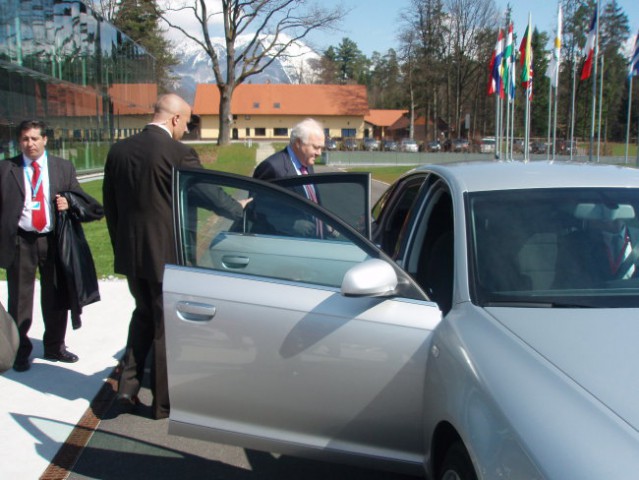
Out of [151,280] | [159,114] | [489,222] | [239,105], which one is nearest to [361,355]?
[489,222]

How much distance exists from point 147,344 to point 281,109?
→ 285 feet

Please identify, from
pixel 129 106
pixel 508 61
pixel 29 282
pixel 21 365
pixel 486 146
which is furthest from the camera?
pixel 486 146

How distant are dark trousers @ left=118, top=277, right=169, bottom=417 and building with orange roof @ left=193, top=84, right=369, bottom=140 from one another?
84.5 m

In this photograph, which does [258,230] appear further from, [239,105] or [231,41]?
[239,105]

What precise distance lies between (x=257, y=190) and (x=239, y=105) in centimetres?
8869

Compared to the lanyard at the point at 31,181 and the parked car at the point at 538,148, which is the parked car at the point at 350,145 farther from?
the lanyard at the point at 31,181

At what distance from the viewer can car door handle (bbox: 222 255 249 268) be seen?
10.7 feet

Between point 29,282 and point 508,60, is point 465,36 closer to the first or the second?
point 508,60

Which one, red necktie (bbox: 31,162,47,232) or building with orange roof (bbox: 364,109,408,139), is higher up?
building with orange roof (bbox: 364,109,408,139)

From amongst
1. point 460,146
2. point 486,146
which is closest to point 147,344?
point 460,146

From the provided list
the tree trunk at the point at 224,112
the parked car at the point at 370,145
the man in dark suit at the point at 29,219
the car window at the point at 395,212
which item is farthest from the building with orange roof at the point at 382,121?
the man in dark suit at the point at 29,219

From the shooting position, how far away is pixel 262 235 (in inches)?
132

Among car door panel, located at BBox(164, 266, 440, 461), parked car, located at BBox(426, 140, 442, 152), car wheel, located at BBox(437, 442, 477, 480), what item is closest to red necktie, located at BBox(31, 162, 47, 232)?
car door panel, located at BBox(164, 266, 440, 461)

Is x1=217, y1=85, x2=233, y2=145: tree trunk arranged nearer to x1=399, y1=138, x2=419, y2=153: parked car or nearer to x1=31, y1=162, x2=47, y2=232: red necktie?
x1=399, y1=138, x2=419, y2=153: parked car
